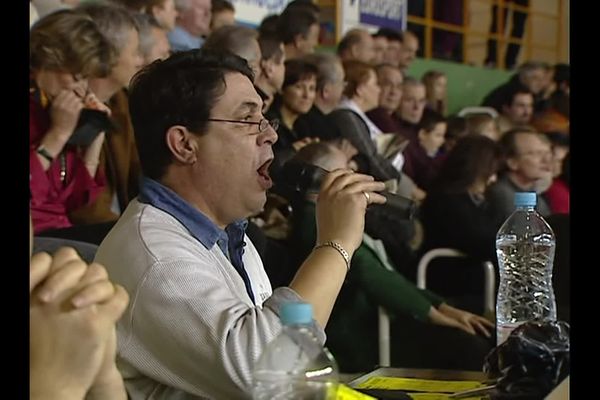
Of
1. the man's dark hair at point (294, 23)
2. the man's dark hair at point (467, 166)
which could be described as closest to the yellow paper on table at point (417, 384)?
the man's dark hair at point (294, 23)

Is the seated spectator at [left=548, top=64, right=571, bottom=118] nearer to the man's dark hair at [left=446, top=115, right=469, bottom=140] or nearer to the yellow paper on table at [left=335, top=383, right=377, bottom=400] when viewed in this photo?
the man's dark hair at [left=446, top=115, right=469, bottom=140]

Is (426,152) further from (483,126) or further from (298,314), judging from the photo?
(298,314)

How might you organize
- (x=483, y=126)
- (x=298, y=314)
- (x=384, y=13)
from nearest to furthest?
→ 1. (x=298, y=314)
2. (x=483, y=126)
3. (x=384, y=13)

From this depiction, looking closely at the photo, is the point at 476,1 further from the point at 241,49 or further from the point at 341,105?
the point at 241,49

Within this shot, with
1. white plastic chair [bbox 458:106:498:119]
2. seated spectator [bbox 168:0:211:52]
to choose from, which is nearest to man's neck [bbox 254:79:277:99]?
seated spectator [bbox 168:0:211:52]

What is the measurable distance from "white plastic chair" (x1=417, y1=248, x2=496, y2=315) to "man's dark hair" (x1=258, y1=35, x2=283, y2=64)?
853 millimetres

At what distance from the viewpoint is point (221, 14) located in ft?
10.3

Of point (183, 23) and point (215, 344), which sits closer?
point (215, 344)

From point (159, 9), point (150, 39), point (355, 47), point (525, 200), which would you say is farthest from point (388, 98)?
point (525, 200)

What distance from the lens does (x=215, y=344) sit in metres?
1.27

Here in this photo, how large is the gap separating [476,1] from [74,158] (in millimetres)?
3119

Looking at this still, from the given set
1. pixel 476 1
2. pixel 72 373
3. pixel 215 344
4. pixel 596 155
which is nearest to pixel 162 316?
pixel 215 344

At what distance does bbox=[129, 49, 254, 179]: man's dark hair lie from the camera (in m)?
1.50

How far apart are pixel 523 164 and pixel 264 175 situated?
237 cm
